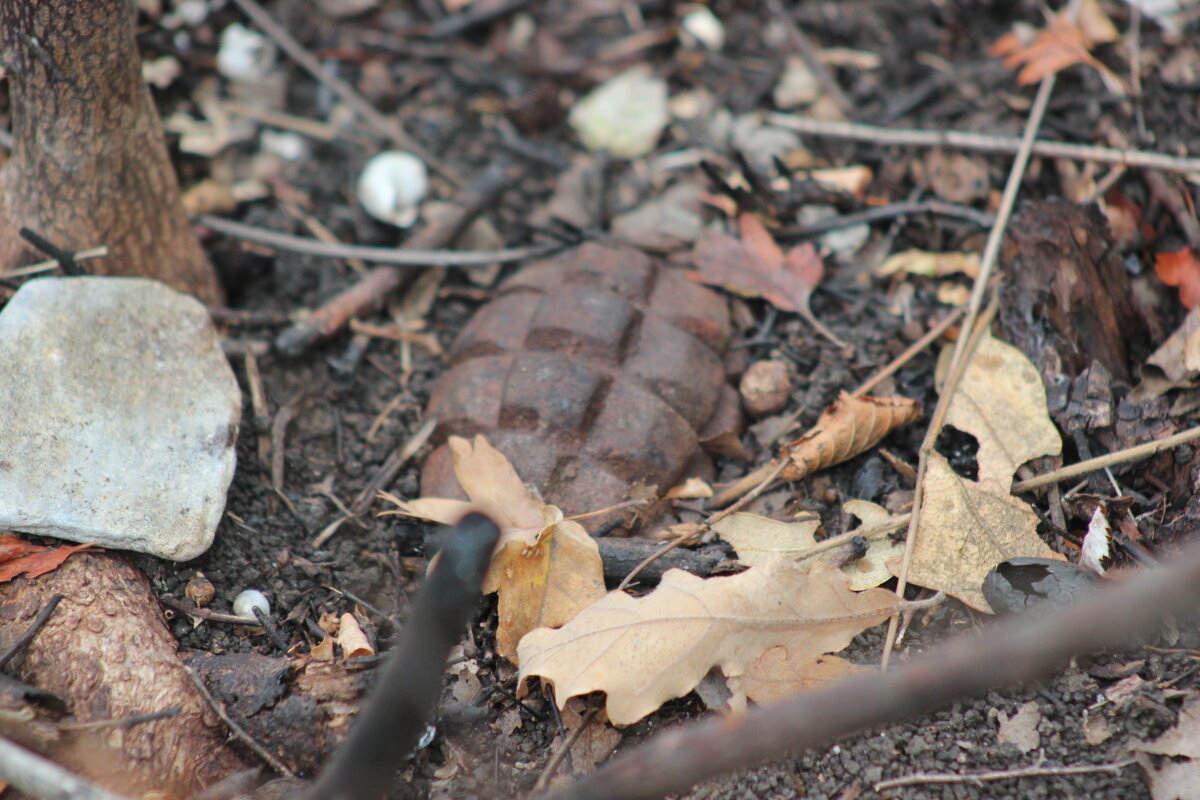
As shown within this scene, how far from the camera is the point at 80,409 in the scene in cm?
209

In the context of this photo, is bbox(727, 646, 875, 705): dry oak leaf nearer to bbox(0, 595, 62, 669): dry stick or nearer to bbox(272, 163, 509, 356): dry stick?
bbox(0, 595, 62, 669): dry stick

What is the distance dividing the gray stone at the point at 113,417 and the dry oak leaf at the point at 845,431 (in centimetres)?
148

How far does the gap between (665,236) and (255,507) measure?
5.38 feet

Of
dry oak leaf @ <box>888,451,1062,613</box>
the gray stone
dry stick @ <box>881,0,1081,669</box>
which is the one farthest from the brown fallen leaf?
the gray stone

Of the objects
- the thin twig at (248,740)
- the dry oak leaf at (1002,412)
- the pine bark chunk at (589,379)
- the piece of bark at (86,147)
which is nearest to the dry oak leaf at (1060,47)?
the dry oak leaf at (1002,412)

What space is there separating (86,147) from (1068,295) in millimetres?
2739

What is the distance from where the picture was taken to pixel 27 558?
1.92 meters

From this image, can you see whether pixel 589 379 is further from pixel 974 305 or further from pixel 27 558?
pixel 27 558

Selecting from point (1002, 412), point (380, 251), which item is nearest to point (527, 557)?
point (1002, 412)

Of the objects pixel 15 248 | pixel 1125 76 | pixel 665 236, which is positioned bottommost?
pixel 665 236

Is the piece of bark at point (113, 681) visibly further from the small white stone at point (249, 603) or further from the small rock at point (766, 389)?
the small rock at point (766, 389)

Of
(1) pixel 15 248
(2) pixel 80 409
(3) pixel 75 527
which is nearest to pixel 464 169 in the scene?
(1) pixel 15 248

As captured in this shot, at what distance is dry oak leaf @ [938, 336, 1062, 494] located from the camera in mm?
2225

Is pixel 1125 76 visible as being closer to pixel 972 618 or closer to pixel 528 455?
pixel 972 618
